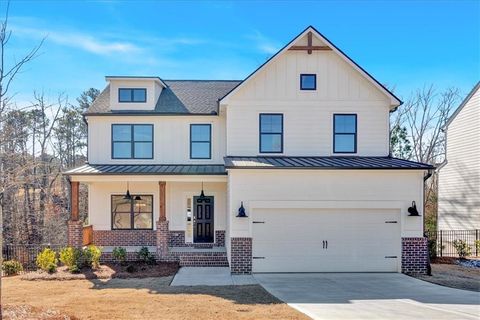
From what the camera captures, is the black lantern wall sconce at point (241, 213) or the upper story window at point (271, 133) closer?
the black lantern wall sconce at point (241, 213)

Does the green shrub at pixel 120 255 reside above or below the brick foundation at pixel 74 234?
below

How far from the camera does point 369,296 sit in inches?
399

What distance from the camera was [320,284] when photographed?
11.6m

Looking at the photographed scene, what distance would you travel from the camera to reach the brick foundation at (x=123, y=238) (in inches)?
669

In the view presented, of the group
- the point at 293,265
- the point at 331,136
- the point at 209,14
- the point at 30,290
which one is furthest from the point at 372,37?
the point at 30,290

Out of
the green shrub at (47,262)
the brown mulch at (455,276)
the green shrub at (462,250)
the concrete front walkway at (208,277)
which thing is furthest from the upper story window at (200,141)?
the green shrub at (462,250)

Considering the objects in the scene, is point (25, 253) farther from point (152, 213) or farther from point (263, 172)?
point (263, 172)

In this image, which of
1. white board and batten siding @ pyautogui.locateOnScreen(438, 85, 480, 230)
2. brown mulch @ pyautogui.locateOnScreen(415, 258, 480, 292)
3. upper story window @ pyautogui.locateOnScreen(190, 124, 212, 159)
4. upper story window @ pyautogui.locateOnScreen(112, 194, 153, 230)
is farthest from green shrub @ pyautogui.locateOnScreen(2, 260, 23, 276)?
white board and batten siding @ pyautogui.locateOnScreen(438, 85, 480, 230)

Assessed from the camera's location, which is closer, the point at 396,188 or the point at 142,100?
the point at 396,188

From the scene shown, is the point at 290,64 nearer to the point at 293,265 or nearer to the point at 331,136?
the point at 331,136

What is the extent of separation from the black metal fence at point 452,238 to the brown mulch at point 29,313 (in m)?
16.6

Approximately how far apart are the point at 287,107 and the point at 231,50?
8.50 metres

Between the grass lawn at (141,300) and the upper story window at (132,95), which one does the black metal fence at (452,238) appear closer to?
the grass lawn at (141,300)

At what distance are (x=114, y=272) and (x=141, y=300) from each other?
4.53m
